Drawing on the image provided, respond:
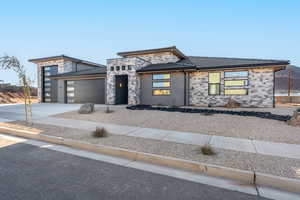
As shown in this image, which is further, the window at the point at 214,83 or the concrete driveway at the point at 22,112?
the window at the point at 214,83

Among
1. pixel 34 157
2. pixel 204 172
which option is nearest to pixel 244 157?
pixel 204 172

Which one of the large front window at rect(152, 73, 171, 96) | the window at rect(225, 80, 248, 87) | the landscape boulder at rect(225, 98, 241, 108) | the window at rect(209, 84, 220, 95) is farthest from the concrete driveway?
the window at rect(225, 80, 248, 87)

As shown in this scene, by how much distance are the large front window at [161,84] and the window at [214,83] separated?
3.71m

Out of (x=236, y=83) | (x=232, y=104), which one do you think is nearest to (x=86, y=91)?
(x=232, y=104)

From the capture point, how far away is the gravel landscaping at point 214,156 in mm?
2904

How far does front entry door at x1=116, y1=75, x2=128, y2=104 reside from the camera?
1452cm

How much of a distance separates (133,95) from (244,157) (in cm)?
1105

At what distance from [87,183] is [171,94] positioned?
11.5m

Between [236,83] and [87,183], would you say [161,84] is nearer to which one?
[236,83]

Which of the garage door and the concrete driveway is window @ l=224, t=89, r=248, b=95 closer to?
the garage door

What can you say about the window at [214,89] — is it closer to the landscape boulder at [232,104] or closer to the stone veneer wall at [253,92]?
the stone veneer wall at [253,92]

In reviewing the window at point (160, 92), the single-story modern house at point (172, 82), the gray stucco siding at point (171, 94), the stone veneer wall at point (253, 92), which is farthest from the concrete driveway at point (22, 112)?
the stone veneer wall at point (253, 92)

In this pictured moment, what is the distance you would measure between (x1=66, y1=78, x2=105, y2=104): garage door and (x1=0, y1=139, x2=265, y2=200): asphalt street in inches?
496

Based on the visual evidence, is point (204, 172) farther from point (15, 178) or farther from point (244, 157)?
point (15, 178)
